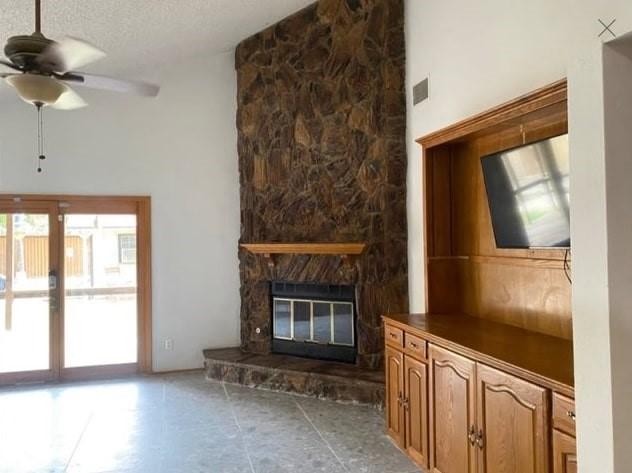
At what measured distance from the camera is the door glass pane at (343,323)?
194 inches

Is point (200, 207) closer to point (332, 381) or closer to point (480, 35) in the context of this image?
point (332, 381)

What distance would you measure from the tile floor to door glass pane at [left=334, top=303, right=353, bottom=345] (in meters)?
0.73

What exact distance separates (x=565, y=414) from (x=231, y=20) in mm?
4583

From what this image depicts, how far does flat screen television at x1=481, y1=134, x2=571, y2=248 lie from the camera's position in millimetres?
2531

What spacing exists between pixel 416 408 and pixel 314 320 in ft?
7.16

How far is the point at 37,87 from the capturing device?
256cm

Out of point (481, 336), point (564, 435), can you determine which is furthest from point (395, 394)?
point (564, 435)

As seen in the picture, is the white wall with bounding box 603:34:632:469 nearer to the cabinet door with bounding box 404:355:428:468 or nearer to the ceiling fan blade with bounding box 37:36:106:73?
the cabinet door with bounding box 404:355:428:468

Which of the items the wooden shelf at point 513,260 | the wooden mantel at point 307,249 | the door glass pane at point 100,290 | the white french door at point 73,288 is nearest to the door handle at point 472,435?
the wooden shelf at point 513,260

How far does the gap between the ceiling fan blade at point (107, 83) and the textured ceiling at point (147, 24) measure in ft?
2.44

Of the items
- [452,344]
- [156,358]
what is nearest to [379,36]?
[452,344]

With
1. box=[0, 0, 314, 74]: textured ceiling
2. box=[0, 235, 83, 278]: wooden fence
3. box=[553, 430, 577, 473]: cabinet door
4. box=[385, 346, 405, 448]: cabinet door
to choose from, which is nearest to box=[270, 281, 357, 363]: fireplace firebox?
box=[385, 346, 405, 448]: cabinet door

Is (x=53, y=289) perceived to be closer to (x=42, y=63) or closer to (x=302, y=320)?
(x=302, y=320)

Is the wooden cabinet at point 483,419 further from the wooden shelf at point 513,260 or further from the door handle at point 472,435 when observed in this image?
the wooden shelf at point 513,260
